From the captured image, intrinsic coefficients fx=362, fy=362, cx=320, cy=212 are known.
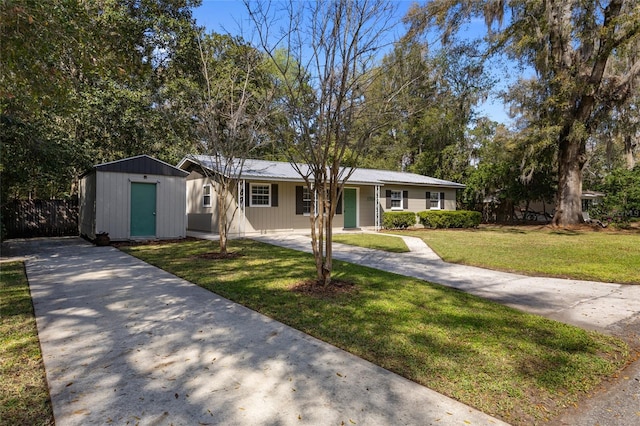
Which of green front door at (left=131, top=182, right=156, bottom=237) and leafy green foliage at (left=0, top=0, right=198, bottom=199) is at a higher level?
leafy green foliage at (left=0, top=0, right=198, bottom=199)

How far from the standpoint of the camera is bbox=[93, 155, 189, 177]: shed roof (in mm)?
11430

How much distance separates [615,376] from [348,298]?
2.81 m

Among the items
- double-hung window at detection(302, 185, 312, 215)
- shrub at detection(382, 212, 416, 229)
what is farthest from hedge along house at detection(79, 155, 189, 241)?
shrub at detection(382, 212, 416, 229)

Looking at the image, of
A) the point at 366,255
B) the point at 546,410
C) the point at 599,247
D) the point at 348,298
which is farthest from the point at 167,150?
the point at 546,410

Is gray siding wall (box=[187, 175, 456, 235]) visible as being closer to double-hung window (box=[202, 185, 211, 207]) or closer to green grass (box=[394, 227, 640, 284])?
double-hung window (box=[202, 185, 211, 207])

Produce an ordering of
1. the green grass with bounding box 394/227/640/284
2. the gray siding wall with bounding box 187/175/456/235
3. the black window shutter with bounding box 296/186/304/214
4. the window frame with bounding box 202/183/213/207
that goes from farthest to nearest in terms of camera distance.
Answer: the black window shutter with bounding box 296/186/304/214, the window frame with bounding box 202/183/213/207, the gray siding wall with bounding box 187/175/456/235, the green grass with bounding box 394/227/640/284

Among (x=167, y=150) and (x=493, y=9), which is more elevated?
(x=493, y=9)

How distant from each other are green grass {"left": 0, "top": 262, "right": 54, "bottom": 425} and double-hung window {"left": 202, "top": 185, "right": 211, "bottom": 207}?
10429 millimetres

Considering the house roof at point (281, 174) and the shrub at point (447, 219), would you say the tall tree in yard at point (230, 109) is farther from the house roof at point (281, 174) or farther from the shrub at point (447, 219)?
the shrub at point (447, 219)

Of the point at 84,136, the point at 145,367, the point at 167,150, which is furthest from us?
the point at 167,150

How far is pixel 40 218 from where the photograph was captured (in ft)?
44.4

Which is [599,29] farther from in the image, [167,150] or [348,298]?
[167,150]

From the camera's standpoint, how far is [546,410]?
233 cm

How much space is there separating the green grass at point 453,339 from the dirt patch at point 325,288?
12 cm
